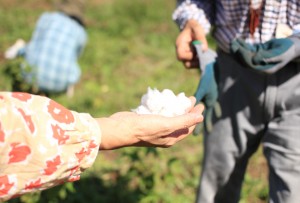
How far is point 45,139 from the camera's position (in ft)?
4.32

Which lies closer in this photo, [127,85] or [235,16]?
[235,16]

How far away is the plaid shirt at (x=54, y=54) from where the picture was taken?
414cm

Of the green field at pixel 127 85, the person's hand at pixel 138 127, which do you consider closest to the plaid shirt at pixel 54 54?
the green field at pixel 127 85

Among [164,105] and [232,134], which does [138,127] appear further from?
[232,134]

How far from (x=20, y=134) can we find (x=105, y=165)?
1.90m

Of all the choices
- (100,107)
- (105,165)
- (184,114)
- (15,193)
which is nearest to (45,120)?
(15,193)

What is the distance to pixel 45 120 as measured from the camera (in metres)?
1.33

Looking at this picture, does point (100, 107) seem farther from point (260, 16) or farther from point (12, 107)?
point (12, 107)

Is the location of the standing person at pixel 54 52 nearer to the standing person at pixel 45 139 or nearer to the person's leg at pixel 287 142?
the person's leg at pixel 287 142

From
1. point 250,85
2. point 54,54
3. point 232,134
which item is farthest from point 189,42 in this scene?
point 54,54

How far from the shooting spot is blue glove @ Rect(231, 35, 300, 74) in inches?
68.4

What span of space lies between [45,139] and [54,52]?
9.69ft

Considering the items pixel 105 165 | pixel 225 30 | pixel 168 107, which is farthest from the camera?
pixel 105 165

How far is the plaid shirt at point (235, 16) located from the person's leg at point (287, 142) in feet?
0.57
